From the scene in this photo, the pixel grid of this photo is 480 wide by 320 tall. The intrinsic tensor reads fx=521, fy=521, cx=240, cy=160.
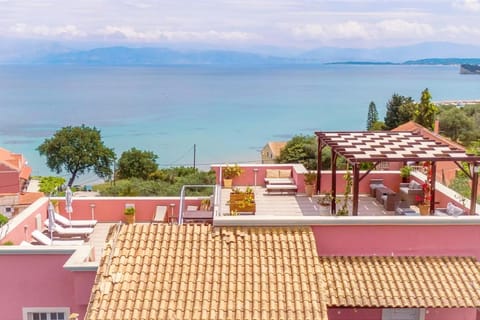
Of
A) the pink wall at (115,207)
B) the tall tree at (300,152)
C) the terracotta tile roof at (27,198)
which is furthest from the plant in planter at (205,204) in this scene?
the tall tree at (300,152)

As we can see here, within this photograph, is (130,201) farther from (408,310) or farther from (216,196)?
(408,310)

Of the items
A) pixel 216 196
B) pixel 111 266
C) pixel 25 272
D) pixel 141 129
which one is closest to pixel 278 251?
pixel 111 266

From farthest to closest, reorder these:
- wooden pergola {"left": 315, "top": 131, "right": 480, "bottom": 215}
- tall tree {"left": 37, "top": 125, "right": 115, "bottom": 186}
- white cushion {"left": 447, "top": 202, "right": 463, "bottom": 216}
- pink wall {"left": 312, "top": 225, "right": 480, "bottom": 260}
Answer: tall tree {"left": 37, "top": 125, "right": 115, "bottom": 186} → white cushion {"left": 447, "top": 202, "right": 463, "bottom": 216} → wooden pergola {"left": 315, "top": 131, "right": 480, "bottom": 215} → pink wall {"left": 312, "top": 225, "right": 480, "bottom": 260}

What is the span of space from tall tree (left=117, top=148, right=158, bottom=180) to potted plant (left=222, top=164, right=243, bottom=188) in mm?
52411

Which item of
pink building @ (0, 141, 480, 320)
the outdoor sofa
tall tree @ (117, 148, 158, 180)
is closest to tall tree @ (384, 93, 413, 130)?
tall tree @ (117, 148, 158, 180)

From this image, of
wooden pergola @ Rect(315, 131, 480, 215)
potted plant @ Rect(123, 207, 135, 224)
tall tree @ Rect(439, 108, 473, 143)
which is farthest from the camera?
tall tree @ Rect(439, 108, 473, 143)

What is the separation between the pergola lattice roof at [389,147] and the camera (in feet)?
36.8

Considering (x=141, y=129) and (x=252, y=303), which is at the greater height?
(x=252, y=303)

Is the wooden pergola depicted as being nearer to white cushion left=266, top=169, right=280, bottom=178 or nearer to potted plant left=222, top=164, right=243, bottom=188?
white cushion left=266, top=169, right=280, bottom=178

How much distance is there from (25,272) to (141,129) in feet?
493

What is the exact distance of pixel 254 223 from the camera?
33.8 feet

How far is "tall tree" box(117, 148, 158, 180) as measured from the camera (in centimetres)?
6788

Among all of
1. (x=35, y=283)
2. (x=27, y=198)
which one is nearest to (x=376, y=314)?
(x=35, y=283)

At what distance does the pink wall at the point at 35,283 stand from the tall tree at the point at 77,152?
64.1 metres
